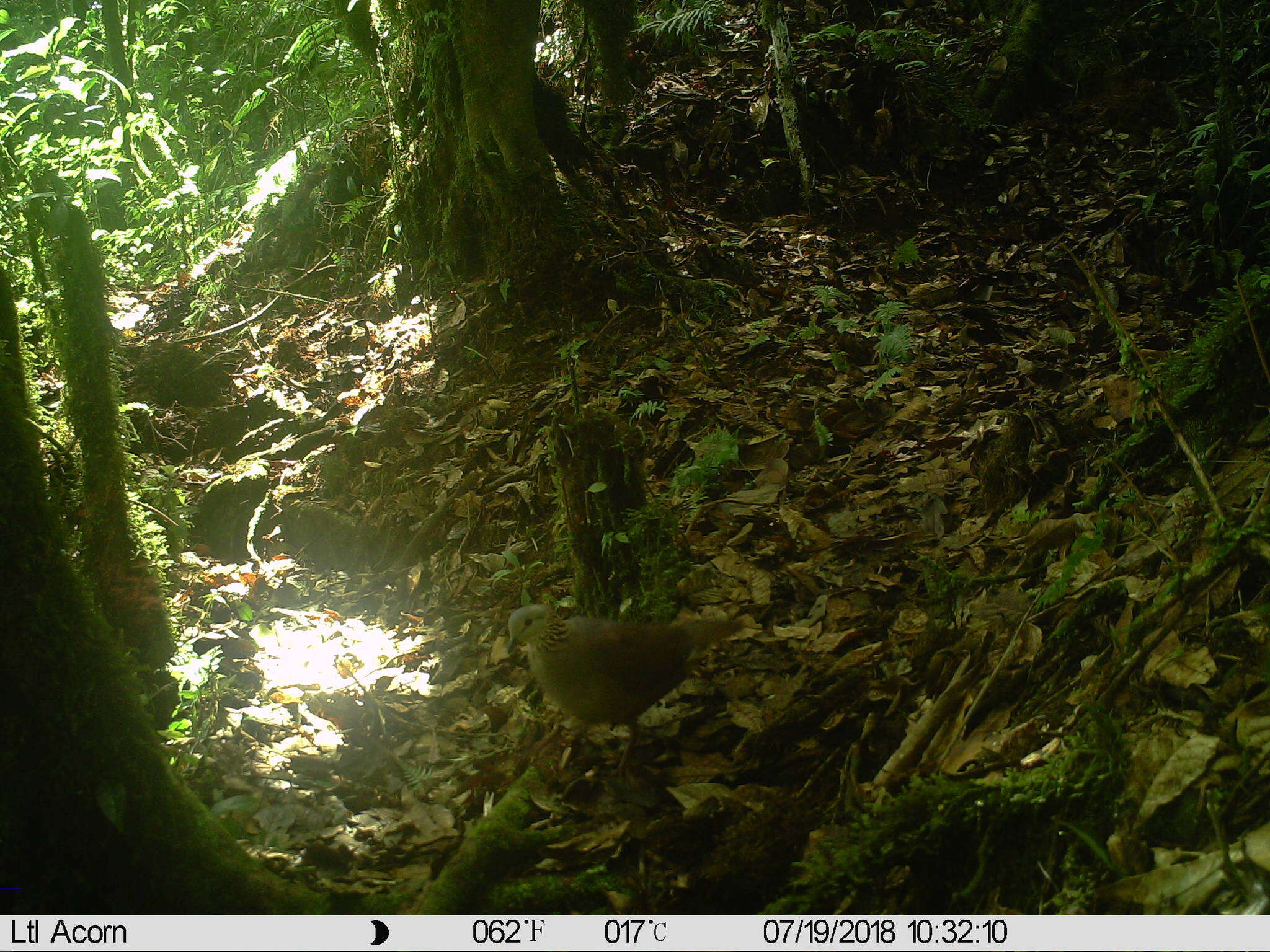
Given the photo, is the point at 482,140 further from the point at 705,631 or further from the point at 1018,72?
the point at 1018,72

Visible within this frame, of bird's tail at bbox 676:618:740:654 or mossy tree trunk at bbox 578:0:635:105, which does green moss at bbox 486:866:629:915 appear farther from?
mossy tree trunk at bbox 578:0:635:105

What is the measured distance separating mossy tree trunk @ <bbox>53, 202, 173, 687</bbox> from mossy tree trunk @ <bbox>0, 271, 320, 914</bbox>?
33.6 inches

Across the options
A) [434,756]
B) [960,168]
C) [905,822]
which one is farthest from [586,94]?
[905,822]

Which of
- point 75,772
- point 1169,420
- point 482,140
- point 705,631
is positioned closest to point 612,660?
point 705,631

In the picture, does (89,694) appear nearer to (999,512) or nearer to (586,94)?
(999,512)

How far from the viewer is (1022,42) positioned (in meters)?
7.39

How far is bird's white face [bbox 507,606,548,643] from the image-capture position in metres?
2.44

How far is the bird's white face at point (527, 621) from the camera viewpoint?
2438mm

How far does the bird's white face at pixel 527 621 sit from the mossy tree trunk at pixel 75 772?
0.90 m

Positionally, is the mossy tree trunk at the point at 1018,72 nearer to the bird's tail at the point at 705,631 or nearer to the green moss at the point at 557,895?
the bird's tail at the point at 705,631

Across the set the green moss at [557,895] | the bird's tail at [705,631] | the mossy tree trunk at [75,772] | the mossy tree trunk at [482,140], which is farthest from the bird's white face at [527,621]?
the mossy tree trunk at [482,140]

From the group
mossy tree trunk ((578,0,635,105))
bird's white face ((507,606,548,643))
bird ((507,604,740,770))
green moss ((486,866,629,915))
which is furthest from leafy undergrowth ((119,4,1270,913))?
mossy tree trunk ((578,0,635,105))

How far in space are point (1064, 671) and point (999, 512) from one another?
41.9 inches

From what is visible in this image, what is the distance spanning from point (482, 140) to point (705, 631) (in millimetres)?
4184
